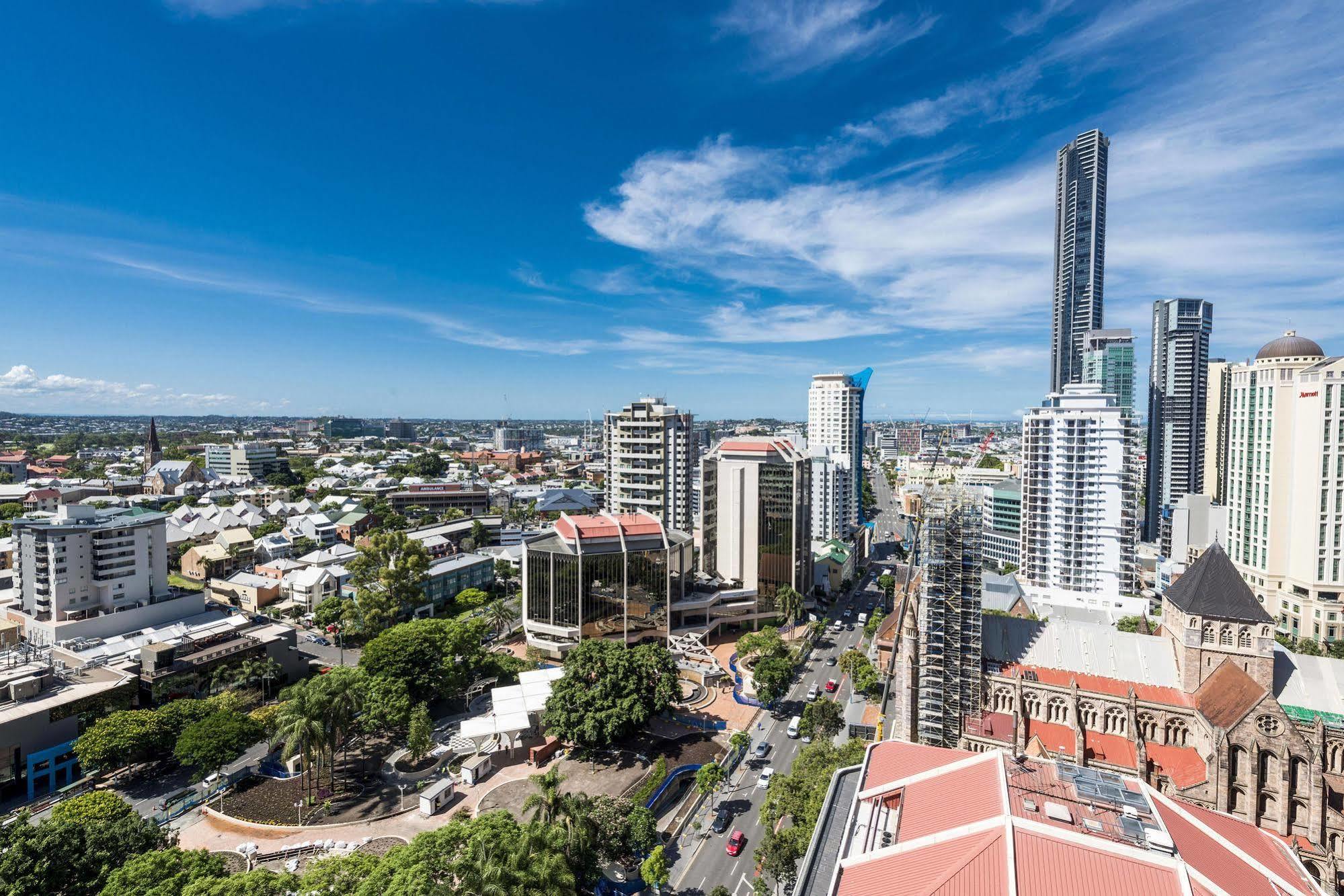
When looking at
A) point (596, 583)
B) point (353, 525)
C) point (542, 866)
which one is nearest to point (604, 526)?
point (596, 583)

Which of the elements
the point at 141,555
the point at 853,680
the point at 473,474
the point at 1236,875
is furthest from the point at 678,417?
the point at 473,474

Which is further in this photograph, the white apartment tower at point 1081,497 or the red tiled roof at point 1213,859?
the white apartment tower at point 1081,497

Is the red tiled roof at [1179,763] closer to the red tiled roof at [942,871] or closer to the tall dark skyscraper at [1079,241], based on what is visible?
the red tiled roof at [942,871]

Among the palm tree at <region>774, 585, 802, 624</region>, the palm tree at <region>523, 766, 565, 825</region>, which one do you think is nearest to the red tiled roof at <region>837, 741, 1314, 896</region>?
the palm tree at <region>523, 766, 565, 825</region>

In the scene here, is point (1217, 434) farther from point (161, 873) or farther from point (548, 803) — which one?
point (161, 873)

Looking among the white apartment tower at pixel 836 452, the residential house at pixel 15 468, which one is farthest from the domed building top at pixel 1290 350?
the residential house at pixel 15 468

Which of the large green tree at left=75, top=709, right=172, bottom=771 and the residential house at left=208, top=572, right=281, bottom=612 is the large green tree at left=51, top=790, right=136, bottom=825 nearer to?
the large green tree at left=75, top=709, right=172, bottom=771
